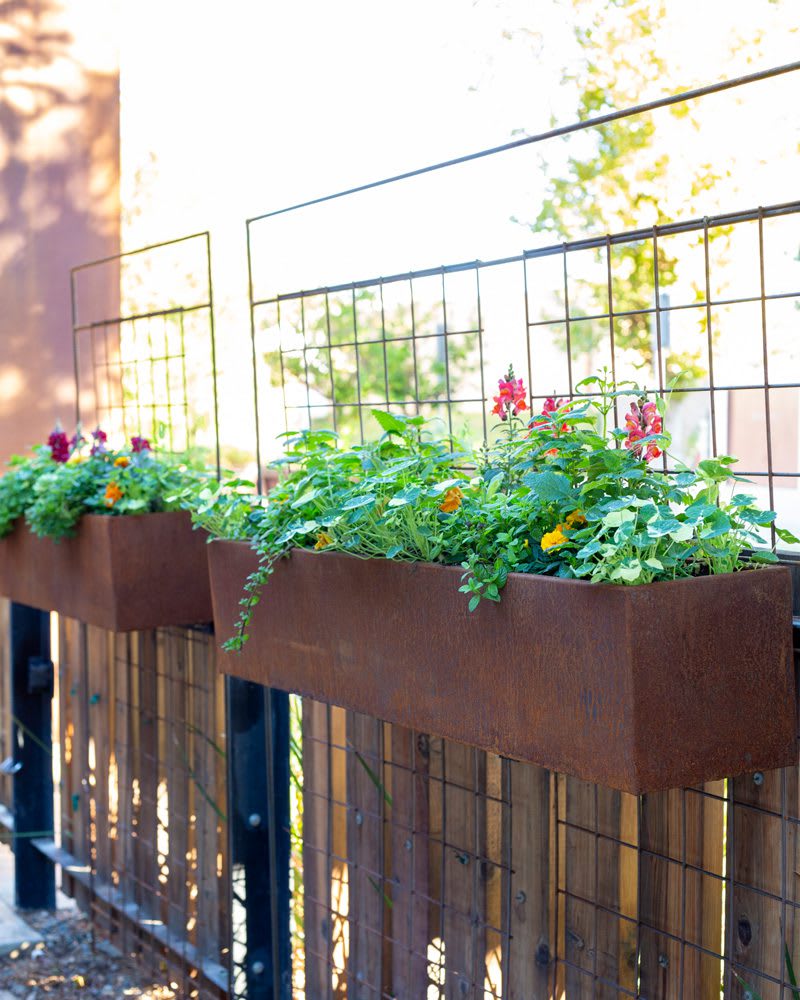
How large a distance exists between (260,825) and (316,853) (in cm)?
12

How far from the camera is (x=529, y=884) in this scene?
1.77 meters

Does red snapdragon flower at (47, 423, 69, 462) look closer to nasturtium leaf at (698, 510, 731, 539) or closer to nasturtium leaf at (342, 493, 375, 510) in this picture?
nasturtium leaf at (342, 493, 375, 510)

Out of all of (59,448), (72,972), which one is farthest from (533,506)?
(72,972)

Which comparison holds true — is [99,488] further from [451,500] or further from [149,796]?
[451,500]

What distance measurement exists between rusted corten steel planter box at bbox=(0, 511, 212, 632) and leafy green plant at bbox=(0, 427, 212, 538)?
1.4 inches

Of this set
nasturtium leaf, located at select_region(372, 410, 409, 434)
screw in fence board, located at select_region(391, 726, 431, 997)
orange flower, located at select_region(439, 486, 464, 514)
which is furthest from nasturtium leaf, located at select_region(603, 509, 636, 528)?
screw in fence board, located at select_region(391, 726, 431, 997)

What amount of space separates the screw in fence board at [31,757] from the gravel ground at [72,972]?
168mm

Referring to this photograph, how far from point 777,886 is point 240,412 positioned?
10819 mm

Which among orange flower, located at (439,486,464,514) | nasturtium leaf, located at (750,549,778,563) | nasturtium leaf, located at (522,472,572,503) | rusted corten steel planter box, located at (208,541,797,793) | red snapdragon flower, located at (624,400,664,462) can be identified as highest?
red snapdragon flower, located at (624,400,664,462)

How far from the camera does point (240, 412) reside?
11.9 m

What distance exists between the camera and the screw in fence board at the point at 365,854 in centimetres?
211

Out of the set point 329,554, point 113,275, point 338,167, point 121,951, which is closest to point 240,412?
point 338,167

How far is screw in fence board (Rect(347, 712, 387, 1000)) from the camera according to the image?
211 cm

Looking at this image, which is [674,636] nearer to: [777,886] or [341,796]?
[777,886]
